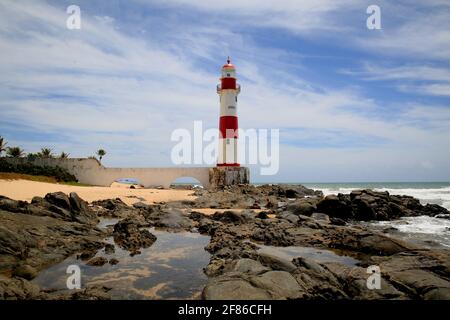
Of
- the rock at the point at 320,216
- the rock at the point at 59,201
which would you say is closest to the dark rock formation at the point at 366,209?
the rock at the point at 320,216

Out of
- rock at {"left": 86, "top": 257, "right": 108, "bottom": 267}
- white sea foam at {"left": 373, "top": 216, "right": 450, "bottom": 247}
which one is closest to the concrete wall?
white sea foam at {"left": 373, "top": 216, "right": 450, "bottom": 247}

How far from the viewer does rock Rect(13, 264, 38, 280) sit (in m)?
8.64

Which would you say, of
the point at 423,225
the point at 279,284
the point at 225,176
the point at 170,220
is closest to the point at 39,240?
the point at 170,220

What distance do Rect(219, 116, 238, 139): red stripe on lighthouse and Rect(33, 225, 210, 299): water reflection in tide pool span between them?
87.0 ft

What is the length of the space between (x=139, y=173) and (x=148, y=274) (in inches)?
1217

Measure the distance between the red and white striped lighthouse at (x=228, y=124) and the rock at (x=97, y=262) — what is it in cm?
2886

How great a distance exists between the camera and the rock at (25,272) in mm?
8641

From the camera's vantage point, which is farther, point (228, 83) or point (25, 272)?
point (228, 83)

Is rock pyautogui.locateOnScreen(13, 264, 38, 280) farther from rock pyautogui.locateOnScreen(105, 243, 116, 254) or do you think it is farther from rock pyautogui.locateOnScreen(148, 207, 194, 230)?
rock pyautogui.locateOnScreen(148, 207, 194, 230)

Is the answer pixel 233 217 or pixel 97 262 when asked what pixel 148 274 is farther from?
pixel 233 217

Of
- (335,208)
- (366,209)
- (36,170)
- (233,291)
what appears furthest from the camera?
(36,170)

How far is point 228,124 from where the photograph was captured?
127 feet

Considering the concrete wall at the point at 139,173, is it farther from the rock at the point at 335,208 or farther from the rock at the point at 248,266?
the rock at the point at 248,266

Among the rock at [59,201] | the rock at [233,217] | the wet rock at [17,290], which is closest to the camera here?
the wet rock at [17,290]
